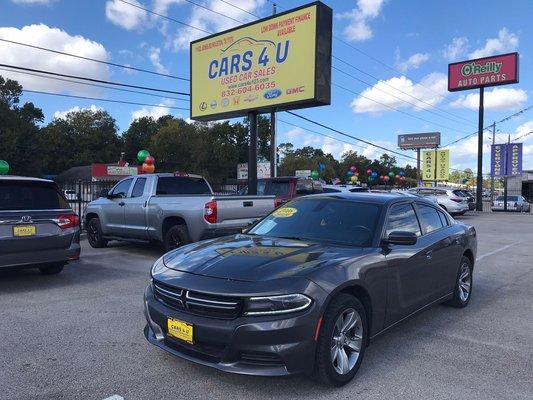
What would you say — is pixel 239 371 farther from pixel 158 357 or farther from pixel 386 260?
pixel 386 260

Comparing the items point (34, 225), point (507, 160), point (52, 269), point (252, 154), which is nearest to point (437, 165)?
point (507, 160)

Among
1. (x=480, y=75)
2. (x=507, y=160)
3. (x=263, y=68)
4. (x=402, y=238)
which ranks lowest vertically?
(x=402, y=238)

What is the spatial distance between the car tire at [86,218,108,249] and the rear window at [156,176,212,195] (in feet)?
7.75

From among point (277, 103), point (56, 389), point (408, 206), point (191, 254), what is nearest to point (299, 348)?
point (191, 254)

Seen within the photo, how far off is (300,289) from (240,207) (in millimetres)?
6463

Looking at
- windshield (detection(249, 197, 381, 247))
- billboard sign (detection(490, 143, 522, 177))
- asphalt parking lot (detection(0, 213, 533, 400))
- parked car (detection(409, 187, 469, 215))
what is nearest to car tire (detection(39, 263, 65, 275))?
asphalt parking lot (detection(0, 213, 533, 400))

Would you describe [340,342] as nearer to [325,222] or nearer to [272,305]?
[272,305]

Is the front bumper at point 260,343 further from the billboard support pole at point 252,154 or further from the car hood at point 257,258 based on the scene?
the billboard support pole at point 252,154

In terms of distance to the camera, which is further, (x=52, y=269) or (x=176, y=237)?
(x=176, y=237)

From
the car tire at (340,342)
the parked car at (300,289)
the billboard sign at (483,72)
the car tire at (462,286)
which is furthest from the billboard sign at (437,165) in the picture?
the car tire at (340,342)

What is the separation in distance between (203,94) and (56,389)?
15.6m

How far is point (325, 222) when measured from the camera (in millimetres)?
5086

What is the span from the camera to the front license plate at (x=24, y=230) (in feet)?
23.5

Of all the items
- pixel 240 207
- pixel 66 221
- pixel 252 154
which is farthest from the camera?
pixel 252 154
